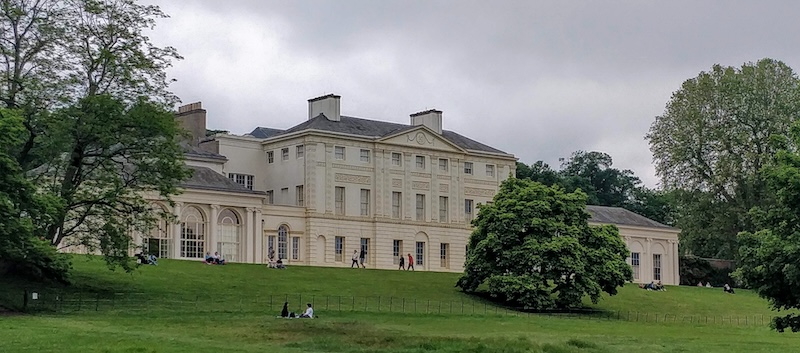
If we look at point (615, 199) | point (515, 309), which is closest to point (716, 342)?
point (515, 309)

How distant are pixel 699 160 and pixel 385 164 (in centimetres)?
2275

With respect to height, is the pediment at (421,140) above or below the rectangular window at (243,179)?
above

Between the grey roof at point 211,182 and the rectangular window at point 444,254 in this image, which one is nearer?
the grey roof at point 211,182

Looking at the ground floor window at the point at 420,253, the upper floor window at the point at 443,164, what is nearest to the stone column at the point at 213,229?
the ground floor window at the point at 420,253

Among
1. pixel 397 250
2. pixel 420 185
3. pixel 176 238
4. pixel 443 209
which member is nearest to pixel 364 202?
pixel 397 250

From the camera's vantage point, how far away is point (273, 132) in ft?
313

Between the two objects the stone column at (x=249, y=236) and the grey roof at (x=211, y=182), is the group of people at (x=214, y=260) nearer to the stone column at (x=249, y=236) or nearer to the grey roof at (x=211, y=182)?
the grey roof at (x=211, y=182)

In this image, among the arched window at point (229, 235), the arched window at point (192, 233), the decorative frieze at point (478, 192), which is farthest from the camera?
the decorative frieze at point (478, 192)

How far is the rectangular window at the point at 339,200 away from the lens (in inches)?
3241

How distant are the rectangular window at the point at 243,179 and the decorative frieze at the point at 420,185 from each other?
10.9 metres

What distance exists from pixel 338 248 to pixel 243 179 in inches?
316

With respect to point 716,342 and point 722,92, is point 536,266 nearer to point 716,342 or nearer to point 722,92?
point 716,342

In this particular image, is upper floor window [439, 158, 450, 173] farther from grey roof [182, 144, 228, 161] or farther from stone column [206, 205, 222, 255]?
stone column [206, 205, 222, 255]

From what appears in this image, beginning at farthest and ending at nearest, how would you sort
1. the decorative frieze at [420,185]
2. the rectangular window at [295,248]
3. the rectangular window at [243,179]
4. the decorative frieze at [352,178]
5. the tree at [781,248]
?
1. the decorative frieze at [420,185]
2. the rectangular window at [243,179]
3. the decorative frieze at [352,178]
4. the rectangular window at [295,248]
5. the tree at [781,248]
